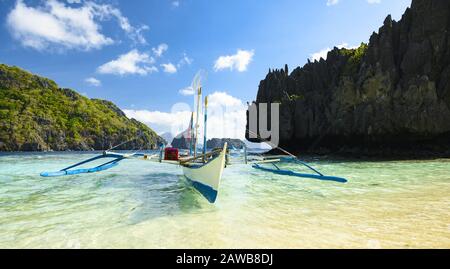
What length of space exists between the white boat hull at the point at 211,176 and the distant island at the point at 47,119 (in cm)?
10098

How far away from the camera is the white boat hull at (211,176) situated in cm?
917

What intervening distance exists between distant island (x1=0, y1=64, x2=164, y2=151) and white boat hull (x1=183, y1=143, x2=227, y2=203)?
331 feet

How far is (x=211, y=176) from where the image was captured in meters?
9.76

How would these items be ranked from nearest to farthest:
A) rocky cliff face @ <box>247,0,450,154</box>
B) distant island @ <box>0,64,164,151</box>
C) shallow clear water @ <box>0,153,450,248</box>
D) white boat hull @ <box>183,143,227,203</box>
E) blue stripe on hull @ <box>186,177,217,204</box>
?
1. shallow clear water @ <box>0,153,450,248</box>
2. white boat hull @ <box>183,143,227,203</box>
3. blue stripe on hull @ <box>186,177,217,204</box>
4. rocky cliff face @ <box>247,0,450,154</box>
5. distant island @ <box>0,64,164,151</box>

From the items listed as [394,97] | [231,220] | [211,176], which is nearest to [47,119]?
[394,97]

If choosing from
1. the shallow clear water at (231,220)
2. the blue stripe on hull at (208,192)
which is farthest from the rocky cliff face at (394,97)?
the blue stripe on hull at (208,192)

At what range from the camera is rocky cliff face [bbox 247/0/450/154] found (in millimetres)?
45625

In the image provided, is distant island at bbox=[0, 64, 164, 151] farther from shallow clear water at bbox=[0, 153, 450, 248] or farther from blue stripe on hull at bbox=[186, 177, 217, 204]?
blue stripe on hull at bbox=[186, 177, 217, 204]

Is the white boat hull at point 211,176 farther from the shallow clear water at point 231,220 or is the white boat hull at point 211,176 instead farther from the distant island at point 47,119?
the distant island at point 47,119

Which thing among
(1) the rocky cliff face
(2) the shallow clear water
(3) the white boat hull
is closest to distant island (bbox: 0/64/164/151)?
(1) the rocky cliff face

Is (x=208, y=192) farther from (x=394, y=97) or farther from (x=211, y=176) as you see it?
(x=394, y=97)

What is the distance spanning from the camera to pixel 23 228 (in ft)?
23.7
